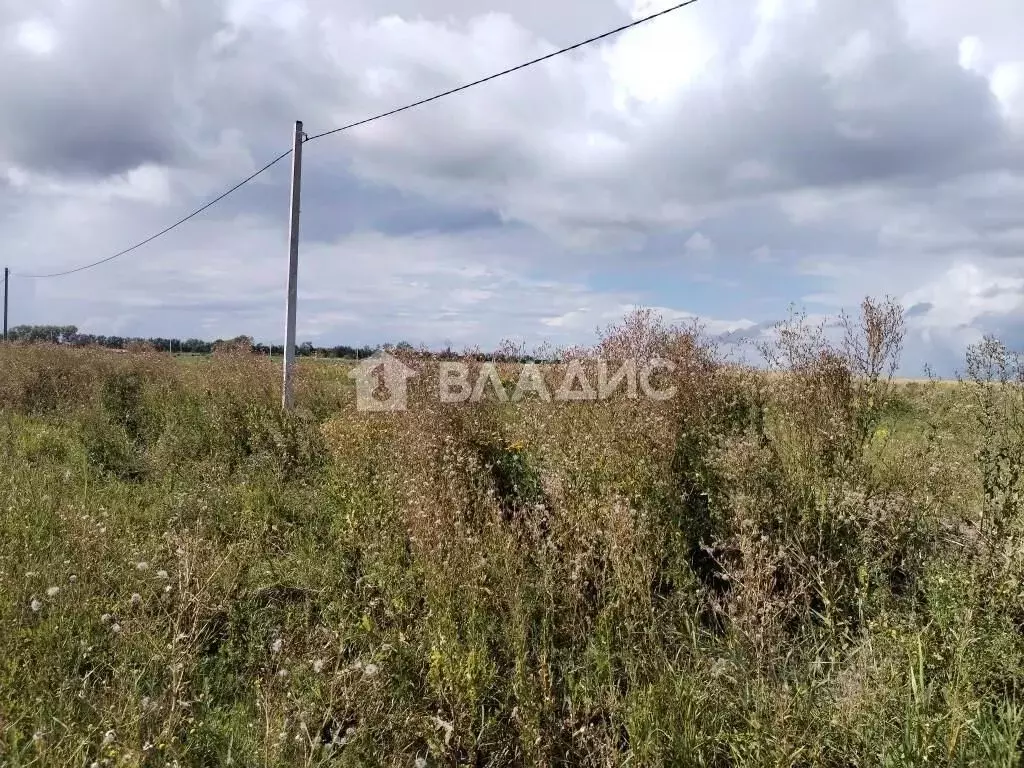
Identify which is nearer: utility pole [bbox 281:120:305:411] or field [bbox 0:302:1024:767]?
field [bbox 0:302:1024:767]

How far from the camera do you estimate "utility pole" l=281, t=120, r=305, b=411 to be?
784 cm

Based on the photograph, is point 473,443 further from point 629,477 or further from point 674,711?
point 674,711

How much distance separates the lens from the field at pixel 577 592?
8.00 feet

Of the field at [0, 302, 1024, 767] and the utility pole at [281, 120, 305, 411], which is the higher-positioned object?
the utility pole at [281, 120, 305, 411]

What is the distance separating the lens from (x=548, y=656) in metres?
2.98
